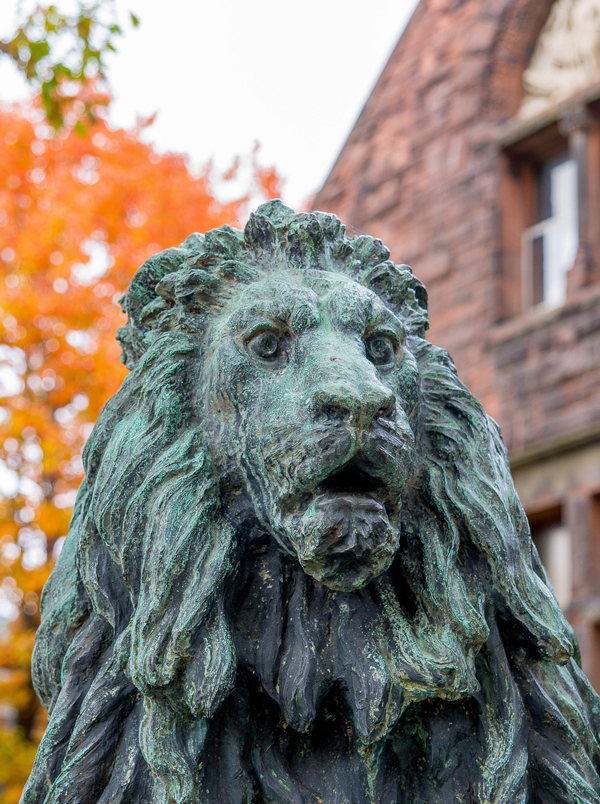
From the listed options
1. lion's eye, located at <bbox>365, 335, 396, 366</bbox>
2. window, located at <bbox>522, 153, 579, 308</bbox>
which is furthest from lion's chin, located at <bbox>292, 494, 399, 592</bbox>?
window, located at <bbox>522, 153, 579, 308</bbox>

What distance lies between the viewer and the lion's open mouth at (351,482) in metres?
1.72

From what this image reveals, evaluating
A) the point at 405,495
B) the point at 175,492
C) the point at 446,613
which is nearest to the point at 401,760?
the point at 446,613

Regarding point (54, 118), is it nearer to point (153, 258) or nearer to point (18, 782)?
point (153, 258)

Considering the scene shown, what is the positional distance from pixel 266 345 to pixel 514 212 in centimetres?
916

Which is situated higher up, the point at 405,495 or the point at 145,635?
the point at 405,495

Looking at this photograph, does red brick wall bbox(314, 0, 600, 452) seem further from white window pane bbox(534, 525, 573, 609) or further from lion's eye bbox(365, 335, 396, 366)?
lion's eye bbox(365, 335, 396, 366)

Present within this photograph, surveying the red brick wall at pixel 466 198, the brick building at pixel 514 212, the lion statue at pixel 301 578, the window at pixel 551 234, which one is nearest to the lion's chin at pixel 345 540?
the lion statue at pixel 301 578

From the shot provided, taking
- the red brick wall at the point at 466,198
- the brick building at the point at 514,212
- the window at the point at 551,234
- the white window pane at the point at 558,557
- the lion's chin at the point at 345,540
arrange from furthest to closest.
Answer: the window at the point at 551,234 < the red brick wall at the point at 466,198 < the brick building at the point at 514,212 < the white window pane at the point at 558,557 < the lion's chin at the point at 345,540

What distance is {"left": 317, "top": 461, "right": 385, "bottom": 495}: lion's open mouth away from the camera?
67.9 inches

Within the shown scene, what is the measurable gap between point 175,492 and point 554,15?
32.2 feet

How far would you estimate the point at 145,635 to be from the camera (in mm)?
1755

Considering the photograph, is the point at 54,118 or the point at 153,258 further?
the point at 54,118

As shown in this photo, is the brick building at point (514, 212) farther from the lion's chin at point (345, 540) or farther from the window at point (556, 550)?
the lion's chin at point (345, 540)

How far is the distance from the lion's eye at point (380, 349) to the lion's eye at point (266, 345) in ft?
0.47
